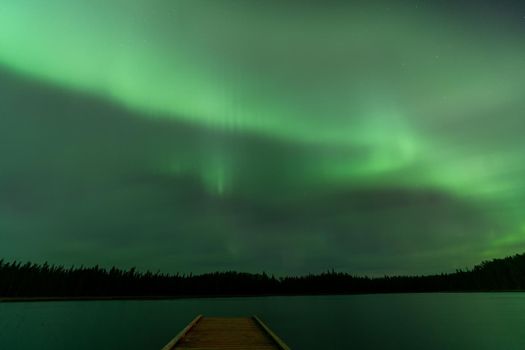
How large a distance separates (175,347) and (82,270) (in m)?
168

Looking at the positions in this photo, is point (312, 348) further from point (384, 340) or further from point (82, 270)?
point (82, 270)

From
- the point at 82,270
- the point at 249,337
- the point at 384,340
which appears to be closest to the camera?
the point at 249,337

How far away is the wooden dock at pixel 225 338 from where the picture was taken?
1856 centimetres

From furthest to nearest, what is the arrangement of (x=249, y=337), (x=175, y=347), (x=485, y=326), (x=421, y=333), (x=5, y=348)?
(x=485, y=326) → (x=421, y=333) → (x=5, y=348) → (x=249, y=337) → (x=175, y=347)

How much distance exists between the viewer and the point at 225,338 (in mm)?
21625

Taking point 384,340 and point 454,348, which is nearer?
point 454,348

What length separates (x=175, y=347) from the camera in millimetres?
18172

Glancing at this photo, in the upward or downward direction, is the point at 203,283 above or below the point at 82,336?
above

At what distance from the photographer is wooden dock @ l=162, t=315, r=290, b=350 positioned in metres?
18.6

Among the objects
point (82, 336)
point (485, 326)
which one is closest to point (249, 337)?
point (82, 336)

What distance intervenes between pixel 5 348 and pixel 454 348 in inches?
1534

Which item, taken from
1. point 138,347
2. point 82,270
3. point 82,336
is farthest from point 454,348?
point 82,270

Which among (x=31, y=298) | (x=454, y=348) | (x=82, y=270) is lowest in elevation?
(x=454, y=348)

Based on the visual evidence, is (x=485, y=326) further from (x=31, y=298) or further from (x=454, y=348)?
(x=31, y=298)
